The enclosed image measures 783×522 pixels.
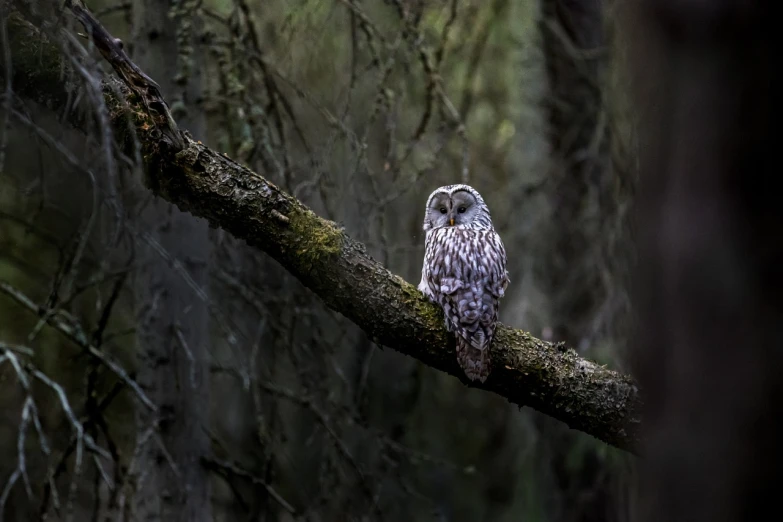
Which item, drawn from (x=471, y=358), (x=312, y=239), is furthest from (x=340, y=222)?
(x=471, y=358)

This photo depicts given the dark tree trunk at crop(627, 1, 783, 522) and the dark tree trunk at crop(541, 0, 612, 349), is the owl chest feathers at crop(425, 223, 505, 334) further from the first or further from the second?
the dark tree trunk at crop(541, 0, 612, 349)

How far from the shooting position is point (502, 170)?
8.07 m

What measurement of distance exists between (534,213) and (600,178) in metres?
0.69

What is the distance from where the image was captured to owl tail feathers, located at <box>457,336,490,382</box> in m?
2.95

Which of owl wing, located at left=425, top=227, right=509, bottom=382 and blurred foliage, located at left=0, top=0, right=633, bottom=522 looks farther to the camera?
blurred foliage, located at left=0, top=0, right=633, bottom=522

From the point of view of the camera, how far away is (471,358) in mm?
2965

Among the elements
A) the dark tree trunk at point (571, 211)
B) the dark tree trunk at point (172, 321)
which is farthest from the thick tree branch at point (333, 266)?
the dark tree trunk at point (571, 211)

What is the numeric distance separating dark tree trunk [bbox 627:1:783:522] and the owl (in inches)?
69.9

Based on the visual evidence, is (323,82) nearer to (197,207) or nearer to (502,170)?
(197,207)

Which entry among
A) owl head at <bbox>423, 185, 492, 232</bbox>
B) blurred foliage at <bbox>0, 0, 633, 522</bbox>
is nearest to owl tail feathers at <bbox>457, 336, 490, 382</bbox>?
blurred foliage at <bbox>0, 0, 633, 522</bbox>

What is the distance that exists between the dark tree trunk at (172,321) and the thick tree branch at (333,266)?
0.96m

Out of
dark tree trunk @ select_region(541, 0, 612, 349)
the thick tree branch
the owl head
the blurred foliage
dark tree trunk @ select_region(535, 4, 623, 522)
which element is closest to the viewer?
the thick tree branch

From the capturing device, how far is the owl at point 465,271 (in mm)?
2973

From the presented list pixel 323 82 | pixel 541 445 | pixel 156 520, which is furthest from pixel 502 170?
pixel 156 520
